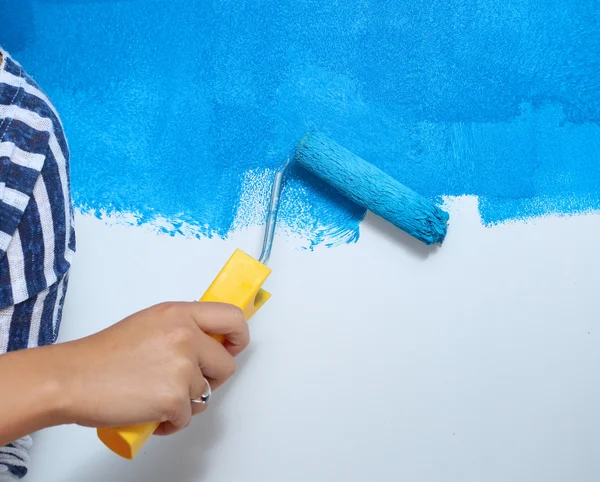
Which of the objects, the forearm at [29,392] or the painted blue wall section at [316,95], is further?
the painted blue wall section at [316,95]

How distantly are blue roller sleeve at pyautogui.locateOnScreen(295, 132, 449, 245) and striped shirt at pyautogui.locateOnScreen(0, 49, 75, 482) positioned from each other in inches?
11.9

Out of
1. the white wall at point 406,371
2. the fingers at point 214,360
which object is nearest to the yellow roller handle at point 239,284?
the fingers at point 214,360

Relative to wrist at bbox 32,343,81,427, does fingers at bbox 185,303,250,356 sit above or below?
above

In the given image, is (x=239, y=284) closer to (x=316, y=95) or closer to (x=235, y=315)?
(x=235, y=315)

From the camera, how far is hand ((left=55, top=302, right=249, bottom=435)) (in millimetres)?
Answer: 573

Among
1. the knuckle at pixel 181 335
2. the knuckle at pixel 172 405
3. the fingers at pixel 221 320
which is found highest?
the fingers at pixel 221 320

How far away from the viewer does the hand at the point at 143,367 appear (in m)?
0.57

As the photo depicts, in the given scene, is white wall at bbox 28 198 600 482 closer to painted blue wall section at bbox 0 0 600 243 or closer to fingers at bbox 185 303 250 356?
painted blue wall section at bbox 0 0 600 243

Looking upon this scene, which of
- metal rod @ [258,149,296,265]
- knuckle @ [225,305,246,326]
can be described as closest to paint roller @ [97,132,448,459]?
metal rod @ [258,149,296,265]

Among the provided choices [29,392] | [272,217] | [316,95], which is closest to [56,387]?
[29,392]

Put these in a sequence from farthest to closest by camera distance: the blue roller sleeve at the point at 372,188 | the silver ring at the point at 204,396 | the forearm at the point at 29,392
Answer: the blue roller sleeve at the point at 372,188, the silver ring at the point at 204,396, the forearm at the point at 29,392

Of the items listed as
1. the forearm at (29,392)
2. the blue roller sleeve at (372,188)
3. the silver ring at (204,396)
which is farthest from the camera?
the blue roller sleeve at (372,188)

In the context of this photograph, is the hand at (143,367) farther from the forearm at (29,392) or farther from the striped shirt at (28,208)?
the striped shirt at (28,208)

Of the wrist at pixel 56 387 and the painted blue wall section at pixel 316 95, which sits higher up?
the painted blue wall section at pixel 316 95
